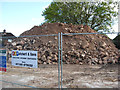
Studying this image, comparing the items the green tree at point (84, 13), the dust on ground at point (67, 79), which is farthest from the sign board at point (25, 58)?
the green tree at point (84, 13)

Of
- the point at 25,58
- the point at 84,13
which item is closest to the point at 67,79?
the point at 25,58

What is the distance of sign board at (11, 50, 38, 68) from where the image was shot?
5.13m

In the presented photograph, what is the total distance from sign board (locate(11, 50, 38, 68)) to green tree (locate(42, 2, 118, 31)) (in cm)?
1789

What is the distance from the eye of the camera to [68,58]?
448 inches

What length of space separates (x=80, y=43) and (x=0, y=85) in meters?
8.69

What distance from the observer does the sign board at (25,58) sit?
513cm

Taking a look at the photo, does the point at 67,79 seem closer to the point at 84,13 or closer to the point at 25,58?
the point at 25,58

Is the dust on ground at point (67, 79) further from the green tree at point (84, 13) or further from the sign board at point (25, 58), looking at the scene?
the green tree at point (84, 13)

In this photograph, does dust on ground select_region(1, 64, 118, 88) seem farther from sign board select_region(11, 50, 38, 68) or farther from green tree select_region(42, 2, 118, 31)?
green tree select_region(42, 2, 118, 31)

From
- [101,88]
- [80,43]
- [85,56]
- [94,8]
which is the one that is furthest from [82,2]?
[101,88]

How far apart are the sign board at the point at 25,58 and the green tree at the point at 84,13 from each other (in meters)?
17.9

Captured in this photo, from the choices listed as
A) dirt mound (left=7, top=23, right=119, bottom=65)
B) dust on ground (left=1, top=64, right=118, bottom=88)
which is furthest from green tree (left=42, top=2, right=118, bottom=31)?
dust on ground (left=1, top=64, right=118, bottom=88)

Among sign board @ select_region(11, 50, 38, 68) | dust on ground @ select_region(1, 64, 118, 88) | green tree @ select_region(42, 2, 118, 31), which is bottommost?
dust on ground @ select_region(1, 64, 118, 88)

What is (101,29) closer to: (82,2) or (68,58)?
(82,2)
